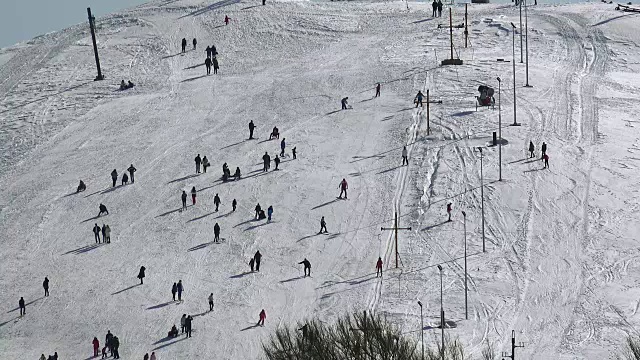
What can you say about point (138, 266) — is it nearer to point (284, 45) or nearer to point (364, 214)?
point (364, 214)

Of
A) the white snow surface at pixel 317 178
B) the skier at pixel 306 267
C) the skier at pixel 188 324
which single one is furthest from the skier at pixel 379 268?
the skier at pixel 188 324

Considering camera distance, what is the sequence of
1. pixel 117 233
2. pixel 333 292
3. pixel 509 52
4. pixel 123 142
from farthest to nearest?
→ pixel 509 52 → pixel 123 142 → pixel 117 233 → pixel 333 292

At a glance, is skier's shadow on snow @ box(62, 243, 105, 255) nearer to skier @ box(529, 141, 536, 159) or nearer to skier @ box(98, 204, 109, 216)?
skier @ box(98, 204, 109, 216)

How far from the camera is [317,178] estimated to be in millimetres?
76625

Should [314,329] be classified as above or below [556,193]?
above

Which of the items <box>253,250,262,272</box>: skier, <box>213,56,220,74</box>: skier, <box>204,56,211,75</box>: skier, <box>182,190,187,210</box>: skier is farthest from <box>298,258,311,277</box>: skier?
<box>213,56,220,74</box>: skier

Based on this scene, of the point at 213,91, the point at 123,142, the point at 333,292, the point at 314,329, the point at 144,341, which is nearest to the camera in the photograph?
the point at 314,329

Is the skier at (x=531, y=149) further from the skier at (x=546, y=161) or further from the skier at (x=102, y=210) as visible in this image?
the skier at (x=102, y=210)

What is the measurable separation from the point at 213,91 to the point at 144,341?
35.5m

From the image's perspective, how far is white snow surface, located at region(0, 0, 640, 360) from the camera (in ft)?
202

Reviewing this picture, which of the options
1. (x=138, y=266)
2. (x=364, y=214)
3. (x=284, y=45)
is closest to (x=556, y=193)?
(x=364, y=214)

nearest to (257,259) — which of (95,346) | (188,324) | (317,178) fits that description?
(188,324)

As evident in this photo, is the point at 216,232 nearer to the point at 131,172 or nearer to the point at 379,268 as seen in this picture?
the point at 379,268

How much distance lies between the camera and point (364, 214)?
71.8 m
